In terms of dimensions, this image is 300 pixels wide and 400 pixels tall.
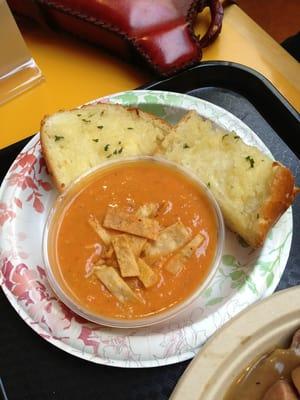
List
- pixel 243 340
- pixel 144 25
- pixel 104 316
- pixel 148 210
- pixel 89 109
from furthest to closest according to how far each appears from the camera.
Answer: pixel 144 25 → pixel 89 109 → pixel 148 210 → pixel 104 316 → pixel 243 340

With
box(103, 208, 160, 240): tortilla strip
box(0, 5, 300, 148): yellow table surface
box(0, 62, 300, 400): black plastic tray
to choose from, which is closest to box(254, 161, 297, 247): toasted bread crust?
box(0, 62, 300, 400): black plastic tray

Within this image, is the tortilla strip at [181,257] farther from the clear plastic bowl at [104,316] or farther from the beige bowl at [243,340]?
the beige bowl at [243,340]

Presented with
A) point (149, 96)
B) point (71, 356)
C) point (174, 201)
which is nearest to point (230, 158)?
point (174, 201)

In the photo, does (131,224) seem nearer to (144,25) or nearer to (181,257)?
(181,257)

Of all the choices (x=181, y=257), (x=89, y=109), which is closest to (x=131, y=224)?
(x=181, y=257)

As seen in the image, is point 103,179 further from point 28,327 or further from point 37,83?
point 37,83

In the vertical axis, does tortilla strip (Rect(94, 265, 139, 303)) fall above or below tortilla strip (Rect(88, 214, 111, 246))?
below

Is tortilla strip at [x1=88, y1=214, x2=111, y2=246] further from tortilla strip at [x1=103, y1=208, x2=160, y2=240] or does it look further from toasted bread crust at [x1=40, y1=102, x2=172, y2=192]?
toasted bread crust at [x1=40, y1=102, x2=172, y2=192]
